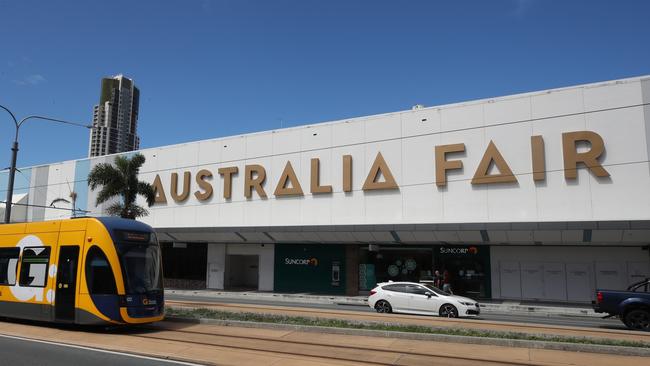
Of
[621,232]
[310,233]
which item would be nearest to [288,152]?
[310,233]

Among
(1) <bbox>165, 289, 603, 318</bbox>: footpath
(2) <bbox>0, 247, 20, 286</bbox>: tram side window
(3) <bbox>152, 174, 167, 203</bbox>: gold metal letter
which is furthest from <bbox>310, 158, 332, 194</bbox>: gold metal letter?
(2) <bbox>0, 247, 20, 286</bbox>: tram side window

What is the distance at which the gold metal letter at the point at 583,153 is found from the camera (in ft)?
78.6

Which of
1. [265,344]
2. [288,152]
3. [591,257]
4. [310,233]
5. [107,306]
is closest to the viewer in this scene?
[265,344]

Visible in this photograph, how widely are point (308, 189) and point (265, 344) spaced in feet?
67.9

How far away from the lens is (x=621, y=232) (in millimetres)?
23000

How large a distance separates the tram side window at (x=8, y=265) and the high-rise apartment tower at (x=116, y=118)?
25.4m

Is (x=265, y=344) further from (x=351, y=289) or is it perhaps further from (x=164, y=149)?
(x=164, y=149)

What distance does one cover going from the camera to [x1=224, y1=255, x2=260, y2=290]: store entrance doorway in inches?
1471

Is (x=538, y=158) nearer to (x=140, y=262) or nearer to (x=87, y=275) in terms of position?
(x=140, y=262)

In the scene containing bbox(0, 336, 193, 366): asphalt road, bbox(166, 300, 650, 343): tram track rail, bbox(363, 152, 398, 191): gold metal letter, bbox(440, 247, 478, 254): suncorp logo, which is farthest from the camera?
bbox(363, 152, 398, 191): gold metal letter

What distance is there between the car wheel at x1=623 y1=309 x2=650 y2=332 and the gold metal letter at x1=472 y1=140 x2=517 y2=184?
10.3 meters

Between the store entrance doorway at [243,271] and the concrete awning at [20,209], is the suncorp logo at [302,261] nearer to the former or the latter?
the store entrance doorway at [243,271]

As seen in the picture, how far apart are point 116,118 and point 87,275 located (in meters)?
46.5

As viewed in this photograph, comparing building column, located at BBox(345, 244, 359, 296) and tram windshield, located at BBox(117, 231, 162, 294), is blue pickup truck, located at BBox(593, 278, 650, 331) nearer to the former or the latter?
tram windshield, located at BBox(117, 231, 162, 294)
